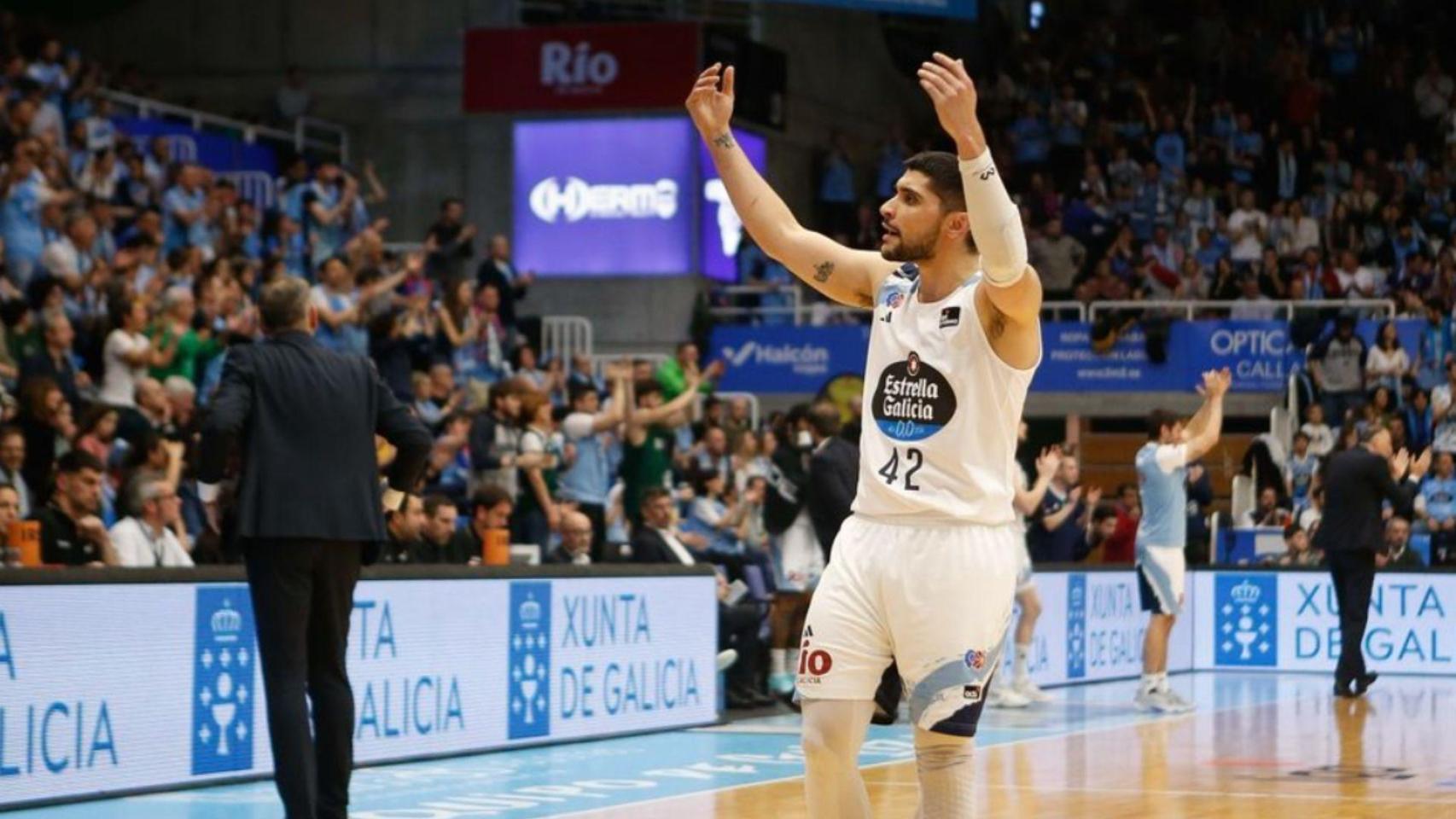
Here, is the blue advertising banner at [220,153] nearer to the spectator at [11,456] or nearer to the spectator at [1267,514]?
the spectator at [11,456]

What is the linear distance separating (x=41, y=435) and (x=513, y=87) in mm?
15183

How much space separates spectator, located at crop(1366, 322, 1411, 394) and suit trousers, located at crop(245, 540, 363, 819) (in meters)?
19.1

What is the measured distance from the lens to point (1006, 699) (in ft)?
57.3

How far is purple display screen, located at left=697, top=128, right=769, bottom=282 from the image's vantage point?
28953 mm

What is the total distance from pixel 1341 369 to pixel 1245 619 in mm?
4355

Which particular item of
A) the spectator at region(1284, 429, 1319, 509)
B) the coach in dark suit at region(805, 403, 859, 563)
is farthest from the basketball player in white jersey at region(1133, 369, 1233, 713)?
the spectator at region(1284, 429, 1319, 509)

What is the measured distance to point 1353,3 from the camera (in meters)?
35.3

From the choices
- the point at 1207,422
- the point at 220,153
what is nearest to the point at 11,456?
the point at 1207,422

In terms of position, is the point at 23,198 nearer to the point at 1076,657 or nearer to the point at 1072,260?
the point at 1076,657

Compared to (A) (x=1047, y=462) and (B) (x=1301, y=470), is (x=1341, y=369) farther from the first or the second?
(A) (x=1047, y=462)

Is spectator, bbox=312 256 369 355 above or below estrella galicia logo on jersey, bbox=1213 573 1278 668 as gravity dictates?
above

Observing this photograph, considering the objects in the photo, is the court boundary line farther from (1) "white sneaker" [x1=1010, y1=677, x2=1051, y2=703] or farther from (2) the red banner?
(2) the red banner

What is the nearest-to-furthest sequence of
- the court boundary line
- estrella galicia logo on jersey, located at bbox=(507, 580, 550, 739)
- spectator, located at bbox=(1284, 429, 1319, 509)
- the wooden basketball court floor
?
the court boundary line → the wooden basketball court floor → estrella galicia logo on jersey, located at bbox=(507, 580, 550, 739) → spectator, located at bbox=(1284, 429, 1319, 509)

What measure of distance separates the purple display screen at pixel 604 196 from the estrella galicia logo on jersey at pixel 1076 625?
9.93 meters
